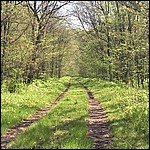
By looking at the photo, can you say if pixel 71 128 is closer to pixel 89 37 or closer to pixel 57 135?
pixel 57 135

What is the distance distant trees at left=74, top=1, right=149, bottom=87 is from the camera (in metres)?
19.0

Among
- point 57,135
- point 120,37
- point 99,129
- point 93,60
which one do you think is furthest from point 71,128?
point 93,60

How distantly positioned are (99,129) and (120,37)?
16.6m

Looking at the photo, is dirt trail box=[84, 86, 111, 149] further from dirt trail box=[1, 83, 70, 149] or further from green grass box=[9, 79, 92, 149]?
dirt trail box=[1, 83, 70, 149]

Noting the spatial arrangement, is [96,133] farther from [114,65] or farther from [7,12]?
[114,65]

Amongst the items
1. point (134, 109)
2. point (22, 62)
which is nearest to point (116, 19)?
point (22, 62)

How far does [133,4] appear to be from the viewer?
17.3m

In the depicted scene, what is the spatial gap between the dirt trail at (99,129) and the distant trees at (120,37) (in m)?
5.76

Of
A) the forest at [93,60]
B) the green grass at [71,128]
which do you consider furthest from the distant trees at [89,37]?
the green grass at [71,128]

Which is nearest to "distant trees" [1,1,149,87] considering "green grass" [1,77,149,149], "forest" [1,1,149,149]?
"forest" [1,1,149,149]

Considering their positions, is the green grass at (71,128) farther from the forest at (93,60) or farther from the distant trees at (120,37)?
the distant trees at (120,37)

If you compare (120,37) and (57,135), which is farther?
(120,37)

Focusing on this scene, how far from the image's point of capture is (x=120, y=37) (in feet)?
84.8

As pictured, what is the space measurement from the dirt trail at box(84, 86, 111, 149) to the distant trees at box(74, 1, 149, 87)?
5.76m
